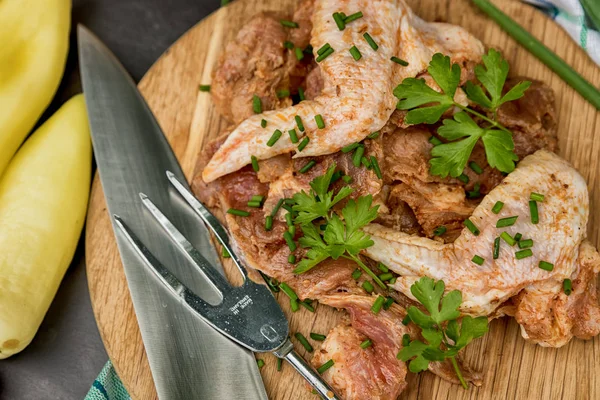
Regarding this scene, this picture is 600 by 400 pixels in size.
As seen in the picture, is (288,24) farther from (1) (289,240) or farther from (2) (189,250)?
(2) (189,250)

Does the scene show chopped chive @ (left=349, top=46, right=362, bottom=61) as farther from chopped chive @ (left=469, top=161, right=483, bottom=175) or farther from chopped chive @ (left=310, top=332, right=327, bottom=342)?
chopped chive @ (left=310, top=332, right=327, bottom=342)

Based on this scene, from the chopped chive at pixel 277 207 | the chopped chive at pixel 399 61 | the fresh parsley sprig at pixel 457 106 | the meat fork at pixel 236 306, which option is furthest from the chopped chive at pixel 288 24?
the meat fork at pixel 236 306

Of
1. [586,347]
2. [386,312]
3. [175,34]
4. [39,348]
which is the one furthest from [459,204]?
[39,348]

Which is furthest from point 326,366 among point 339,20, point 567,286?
point 339,20

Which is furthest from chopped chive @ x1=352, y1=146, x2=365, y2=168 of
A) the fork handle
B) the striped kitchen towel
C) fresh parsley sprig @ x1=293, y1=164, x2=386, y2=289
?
A: the striped kitchen towel

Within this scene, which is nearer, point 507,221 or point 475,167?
point 507,221

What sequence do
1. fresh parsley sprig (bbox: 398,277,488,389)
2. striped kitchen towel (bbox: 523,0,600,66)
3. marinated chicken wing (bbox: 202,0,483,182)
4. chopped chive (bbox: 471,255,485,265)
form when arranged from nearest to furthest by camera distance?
fresh parsley sprig (bbox: 398,277,488,389)
chopped chive (bbox: 471,255,485,265)
marinated chicken wing (bbox: 202,0,483,182)
striped kitchen towel (bbox: 523,0,600,66)

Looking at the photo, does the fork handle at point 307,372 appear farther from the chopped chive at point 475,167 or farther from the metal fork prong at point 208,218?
the chopped chive at point 475,167
